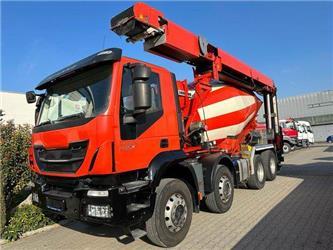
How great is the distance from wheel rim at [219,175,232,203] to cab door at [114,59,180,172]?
182cm

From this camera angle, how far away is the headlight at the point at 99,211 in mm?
4227

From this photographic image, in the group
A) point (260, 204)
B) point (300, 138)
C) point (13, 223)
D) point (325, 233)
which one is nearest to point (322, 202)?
point (260, 204)

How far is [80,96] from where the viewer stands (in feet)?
15.9

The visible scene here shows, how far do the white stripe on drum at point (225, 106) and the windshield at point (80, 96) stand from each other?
2.89 m

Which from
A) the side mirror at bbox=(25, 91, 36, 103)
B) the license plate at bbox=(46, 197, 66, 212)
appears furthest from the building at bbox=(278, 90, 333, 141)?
the license plate at bbox=(46, 197, 66, 212)

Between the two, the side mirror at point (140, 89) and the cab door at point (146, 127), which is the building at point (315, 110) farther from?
the side mirror at point (140, 89)

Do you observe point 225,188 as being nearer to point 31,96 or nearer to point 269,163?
point 269,163

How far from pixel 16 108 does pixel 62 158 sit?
63.4 ft

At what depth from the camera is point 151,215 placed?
4.76 meters

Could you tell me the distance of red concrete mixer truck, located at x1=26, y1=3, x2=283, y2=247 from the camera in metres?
4.41

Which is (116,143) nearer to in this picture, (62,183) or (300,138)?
(62,183)

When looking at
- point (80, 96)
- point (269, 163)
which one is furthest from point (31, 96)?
point (269, 163)

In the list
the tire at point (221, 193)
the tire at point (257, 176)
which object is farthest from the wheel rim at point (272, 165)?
the tire at point (221, 193)

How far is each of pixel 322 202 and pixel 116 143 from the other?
5256 mm
